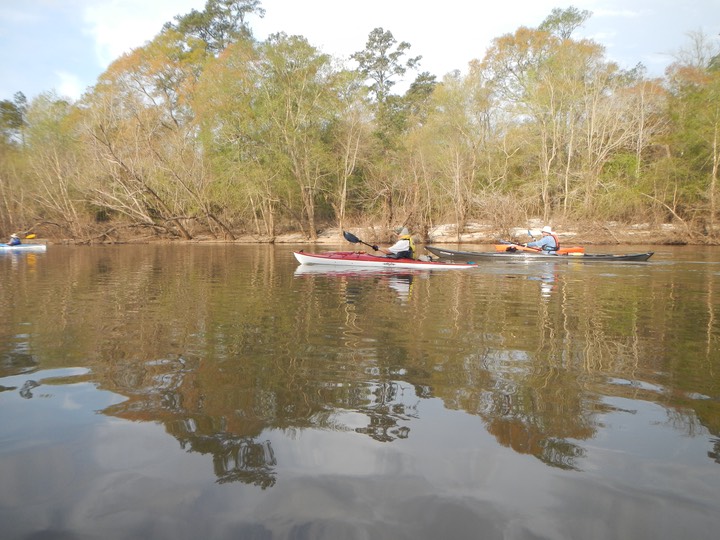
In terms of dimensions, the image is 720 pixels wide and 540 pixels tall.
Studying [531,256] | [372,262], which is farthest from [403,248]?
[531,256]

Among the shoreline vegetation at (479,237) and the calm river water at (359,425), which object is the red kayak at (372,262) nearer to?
the calm river water at (359,425)

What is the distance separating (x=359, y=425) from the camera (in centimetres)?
366

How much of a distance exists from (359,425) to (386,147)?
32.1m

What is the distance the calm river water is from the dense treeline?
23.8 m

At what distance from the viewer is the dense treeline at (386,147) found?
2916cm

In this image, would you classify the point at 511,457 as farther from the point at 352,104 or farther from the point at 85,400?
the point at 352,104

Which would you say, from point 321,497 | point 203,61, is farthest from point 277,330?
point 203,61

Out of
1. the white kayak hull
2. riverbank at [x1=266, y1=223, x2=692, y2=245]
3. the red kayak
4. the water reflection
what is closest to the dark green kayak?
the red kayak

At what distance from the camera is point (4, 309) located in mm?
8305

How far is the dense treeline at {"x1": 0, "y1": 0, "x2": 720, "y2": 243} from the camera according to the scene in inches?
1148

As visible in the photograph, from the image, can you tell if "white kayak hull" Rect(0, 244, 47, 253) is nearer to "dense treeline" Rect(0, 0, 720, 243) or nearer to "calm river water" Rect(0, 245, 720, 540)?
"dense treeline" Rect(0, 0, 720, 243)

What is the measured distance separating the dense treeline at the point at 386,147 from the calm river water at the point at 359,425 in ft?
78.1

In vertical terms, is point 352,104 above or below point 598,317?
above

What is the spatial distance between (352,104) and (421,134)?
5.06m
